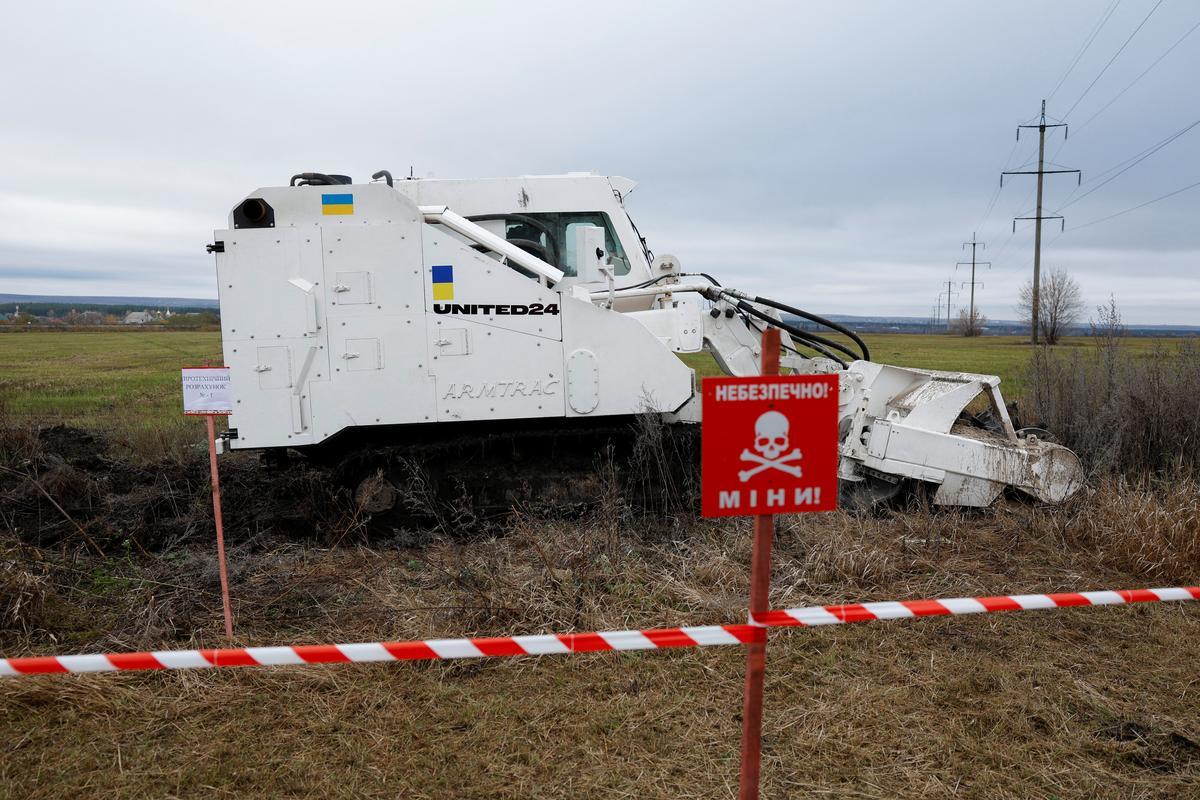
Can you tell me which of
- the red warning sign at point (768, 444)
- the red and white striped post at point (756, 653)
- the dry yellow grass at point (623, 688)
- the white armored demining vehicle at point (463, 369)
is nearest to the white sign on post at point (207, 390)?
the dry yellow grass at point (623, 688)

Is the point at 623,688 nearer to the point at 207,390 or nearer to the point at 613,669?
the point at 613,669

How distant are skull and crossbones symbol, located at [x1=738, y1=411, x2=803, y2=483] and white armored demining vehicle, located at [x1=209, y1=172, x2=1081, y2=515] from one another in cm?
359

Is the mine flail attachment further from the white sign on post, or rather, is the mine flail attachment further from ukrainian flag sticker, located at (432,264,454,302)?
the white sign on post

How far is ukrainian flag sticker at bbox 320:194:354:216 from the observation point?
580 cm

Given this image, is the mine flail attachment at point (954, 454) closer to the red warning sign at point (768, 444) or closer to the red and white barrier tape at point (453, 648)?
the red and white barrier tape at point (453, 648)

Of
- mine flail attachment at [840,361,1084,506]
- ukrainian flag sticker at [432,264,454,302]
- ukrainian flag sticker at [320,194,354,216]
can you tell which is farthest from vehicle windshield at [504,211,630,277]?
mine flail attachment at [840,361,1084,506]

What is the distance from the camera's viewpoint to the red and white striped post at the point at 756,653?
254 centimetres

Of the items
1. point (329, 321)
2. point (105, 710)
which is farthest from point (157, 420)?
point (105, 710)

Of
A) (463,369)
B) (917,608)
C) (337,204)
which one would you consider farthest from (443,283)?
(917,608)

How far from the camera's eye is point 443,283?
587cm

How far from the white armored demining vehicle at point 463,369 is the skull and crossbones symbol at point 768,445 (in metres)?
3.59

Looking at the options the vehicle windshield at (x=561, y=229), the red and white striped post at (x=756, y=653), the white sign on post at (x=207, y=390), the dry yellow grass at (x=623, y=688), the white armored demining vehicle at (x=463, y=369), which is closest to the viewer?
the red and white striped post at (x=756, y=653)

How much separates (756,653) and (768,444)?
0.67 m

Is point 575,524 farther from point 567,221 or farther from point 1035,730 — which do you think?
point 1035,730
